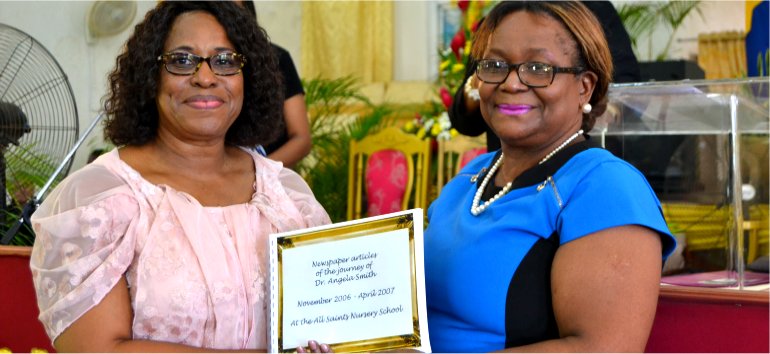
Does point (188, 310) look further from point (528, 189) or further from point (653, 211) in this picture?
point (653, 211)

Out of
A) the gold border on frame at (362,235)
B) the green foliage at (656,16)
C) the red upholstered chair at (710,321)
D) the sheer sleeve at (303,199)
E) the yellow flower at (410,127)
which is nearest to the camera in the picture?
the gold border on frame at (362,235)

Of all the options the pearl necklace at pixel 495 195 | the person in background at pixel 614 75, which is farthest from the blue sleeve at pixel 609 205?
the person in background at pixel 614 75

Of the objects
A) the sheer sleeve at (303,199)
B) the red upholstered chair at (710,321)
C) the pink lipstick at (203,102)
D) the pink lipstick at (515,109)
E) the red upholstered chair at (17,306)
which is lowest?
the red upholstered chair at (17,306)

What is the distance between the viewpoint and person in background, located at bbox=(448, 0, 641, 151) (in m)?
3.19

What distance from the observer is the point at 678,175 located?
3682mm

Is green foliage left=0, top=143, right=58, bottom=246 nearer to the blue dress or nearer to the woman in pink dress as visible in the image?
the woman in pink dress

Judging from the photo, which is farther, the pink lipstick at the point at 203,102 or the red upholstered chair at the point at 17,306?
the red upholstered chair at the point at 17,306

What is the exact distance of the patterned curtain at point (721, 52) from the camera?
7.53 m

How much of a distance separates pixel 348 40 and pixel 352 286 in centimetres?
688

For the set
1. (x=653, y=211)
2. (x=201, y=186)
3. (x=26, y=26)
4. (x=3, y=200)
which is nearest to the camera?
(x=653, y=211)

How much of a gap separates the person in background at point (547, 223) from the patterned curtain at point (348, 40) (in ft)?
21.2

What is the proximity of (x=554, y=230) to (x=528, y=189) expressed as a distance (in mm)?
134

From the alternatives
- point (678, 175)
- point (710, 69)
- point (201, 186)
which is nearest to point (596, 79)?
point (201, 186)

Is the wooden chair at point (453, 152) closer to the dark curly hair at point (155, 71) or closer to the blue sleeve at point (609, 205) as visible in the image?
the dark curly hair at point (155, 71)
